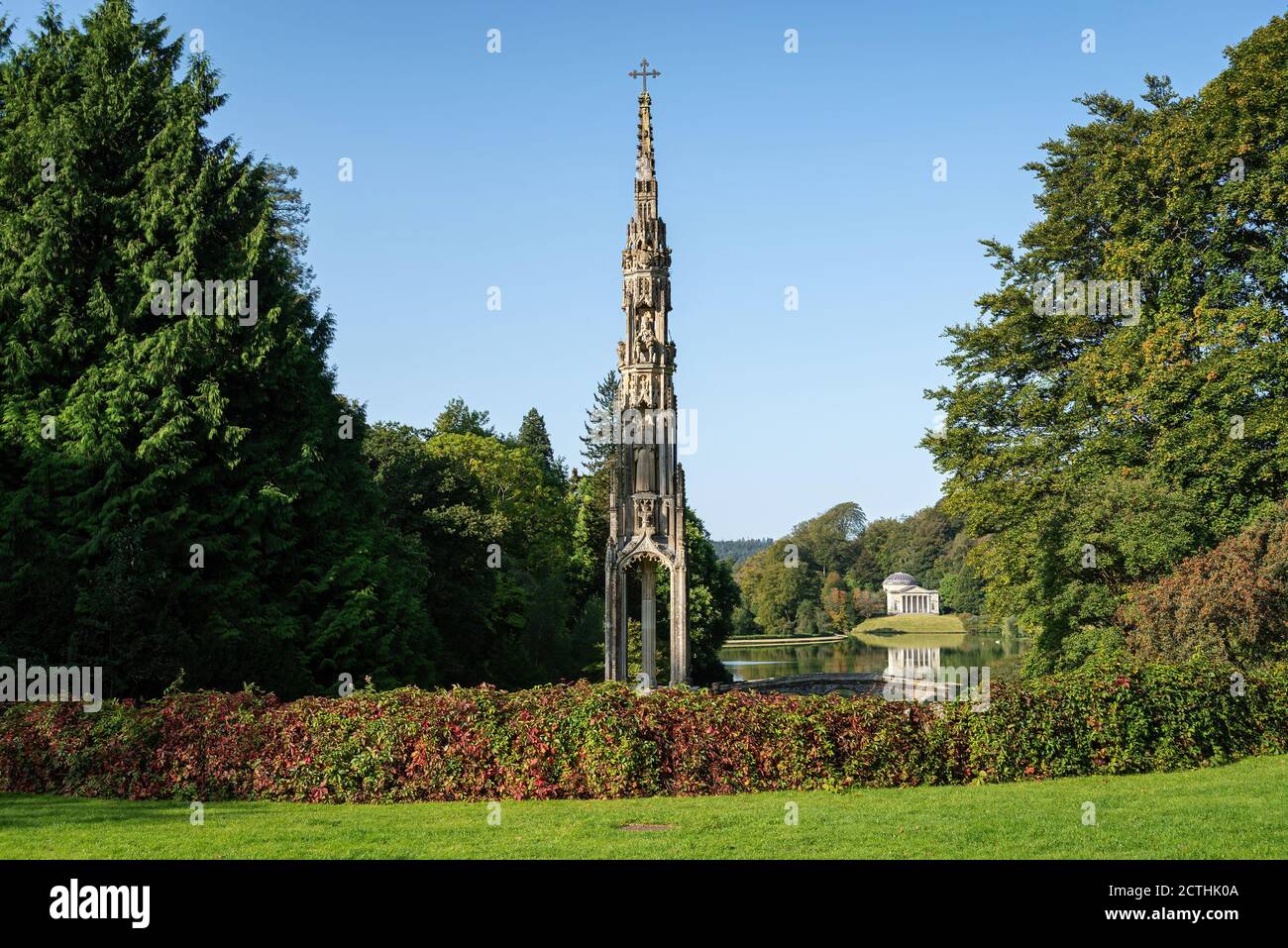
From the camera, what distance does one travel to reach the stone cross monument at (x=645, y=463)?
2280 cm

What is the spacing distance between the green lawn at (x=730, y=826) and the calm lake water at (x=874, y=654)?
137 ft

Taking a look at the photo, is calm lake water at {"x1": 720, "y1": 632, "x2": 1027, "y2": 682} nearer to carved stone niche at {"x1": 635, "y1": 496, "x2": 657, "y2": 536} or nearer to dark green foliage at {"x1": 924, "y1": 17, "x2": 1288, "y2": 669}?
dark green foliage at {"x1": 924, "y1": 17, "x2": 1288, "y2": 669}

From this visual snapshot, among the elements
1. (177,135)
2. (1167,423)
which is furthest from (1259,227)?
(177,135)

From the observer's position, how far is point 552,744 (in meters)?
15.0

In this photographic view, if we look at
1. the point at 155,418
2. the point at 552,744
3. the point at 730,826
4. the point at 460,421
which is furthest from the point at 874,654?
the point at 730,826

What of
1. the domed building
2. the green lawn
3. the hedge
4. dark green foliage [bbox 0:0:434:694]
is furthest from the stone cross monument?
the domed building

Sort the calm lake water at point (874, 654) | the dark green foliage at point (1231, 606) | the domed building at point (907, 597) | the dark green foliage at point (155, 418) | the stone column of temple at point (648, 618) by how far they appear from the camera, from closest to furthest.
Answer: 1. the dark green foliage at point (155, 418)
2. the dark green foliage at point (1231, 606)
3. the stone column of temple at point (648, 618)
4. the calm lake water at point (874, 654)
5. the domed building at point (907, 597)

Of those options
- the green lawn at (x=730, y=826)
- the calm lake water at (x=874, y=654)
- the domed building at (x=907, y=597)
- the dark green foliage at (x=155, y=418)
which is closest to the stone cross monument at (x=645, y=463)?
the dark green foliage at (x=155, y=418)

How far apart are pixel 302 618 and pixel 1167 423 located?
19.5 m

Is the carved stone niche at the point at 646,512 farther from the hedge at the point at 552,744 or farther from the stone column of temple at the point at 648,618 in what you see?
the hedge at the point at 552,744

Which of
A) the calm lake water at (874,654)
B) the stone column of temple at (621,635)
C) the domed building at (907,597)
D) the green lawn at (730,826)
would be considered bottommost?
the calm lake water at (874,654)

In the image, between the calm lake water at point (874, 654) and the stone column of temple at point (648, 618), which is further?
the calm lake water at point (874, 654)

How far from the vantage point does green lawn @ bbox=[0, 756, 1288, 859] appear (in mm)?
10719

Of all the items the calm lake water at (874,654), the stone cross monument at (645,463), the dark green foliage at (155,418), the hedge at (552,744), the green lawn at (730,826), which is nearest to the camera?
the green lawn at (730,826)
